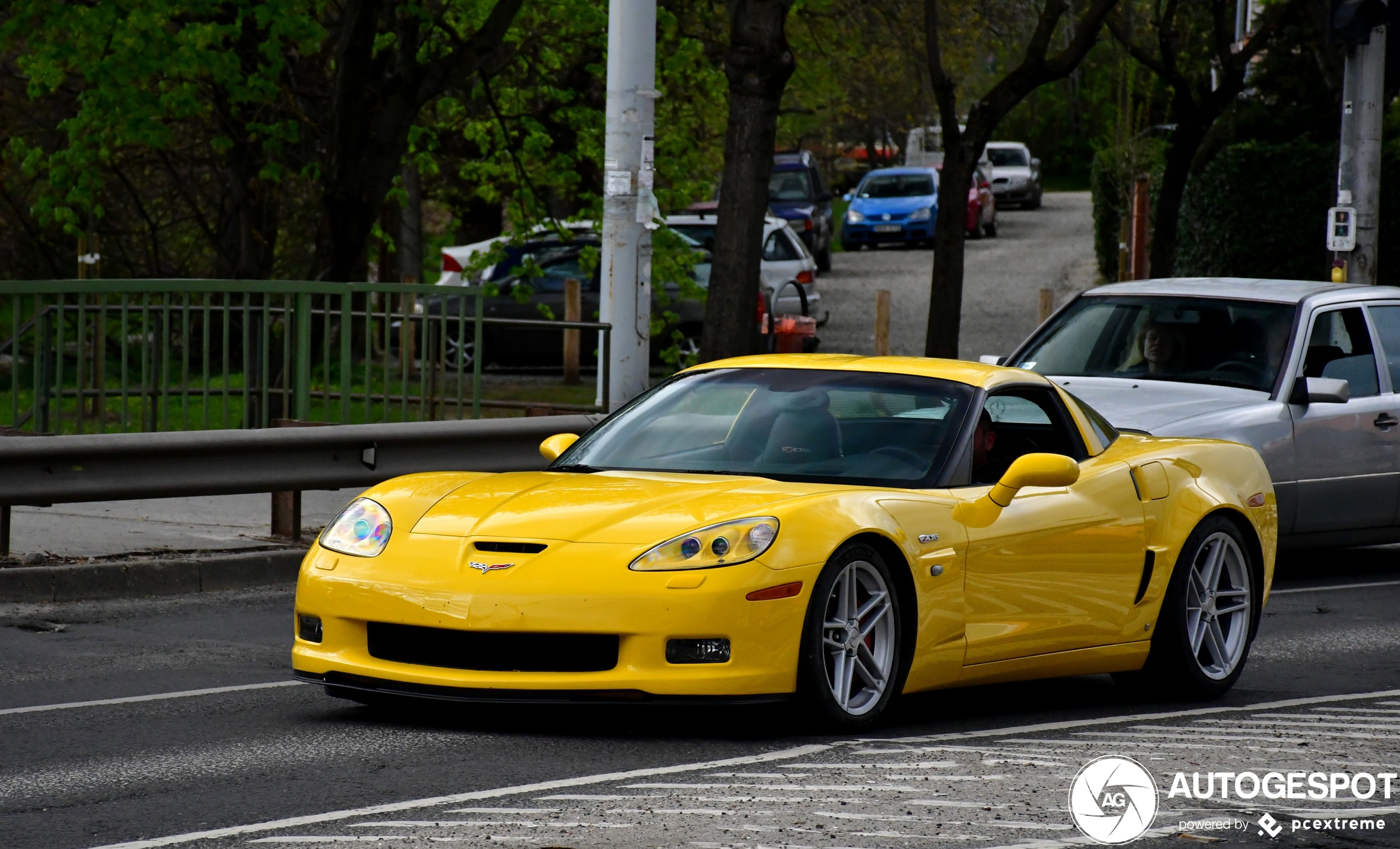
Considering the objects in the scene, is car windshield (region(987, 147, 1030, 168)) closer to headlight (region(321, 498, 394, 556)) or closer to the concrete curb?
the concrete curb

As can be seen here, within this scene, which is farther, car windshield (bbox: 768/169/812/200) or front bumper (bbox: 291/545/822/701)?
car windshield (bbox: 768/169/812/200)

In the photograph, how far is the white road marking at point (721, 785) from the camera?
204 inches

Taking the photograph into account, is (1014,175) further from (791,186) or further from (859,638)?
(859,638)

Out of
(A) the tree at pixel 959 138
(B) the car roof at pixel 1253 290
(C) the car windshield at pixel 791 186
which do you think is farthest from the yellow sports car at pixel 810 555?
(C) the car windshield at pixel 791 186

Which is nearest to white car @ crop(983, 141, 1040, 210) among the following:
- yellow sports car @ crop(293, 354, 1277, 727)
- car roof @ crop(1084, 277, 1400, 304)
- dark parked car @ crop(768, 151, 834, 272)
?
dark parked car @ crop(768, 151, 834, 272)

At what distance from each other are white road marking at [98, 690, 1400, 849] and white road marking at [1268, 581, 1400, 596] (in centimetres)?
365

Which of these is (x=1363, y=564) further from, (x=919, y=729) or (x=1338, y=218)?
(x=919, y=729)

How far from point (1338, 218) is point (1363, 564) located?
5.03 meters

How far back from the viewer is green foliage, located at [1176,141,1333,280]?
26.2 m

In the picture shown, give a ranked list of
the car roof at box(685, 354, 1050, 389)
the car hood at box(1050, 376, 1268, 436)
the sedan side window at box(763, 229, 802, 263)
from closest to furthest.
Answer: the car roof at box(685, 354, 1050, 389) → the car hood at box(1050, 376, 1268, 436) → the sedan side window at box(763, 229, 802, 263)

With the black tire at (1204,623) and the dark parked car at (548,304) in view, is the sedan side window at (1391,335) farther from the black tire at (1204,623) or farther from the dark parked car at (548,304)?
the dark parked car at (548,304)

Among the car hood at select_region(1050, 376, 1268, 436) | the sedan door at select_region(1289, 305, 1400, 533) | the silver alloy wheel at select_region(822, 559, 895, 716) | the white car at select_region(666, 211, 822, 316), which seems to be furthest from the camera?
the white car at select_region(666, 211, 822, 316)

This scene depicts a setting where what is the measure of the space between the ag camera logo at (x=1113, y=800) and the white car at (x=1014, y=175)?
50661 mm

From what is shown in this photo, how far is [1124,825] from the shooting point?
213 inches
